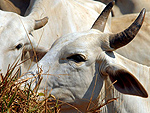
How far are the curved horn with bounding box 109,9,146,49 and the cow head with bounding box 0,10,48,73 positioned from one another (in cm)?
172

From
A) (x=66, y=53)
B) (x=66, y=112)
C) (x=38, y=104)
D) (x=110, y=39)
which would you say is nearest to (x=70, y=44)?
(x=66, y=53)

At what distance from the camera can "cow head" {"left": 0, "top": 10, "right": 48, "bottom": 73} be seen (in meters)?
5.43

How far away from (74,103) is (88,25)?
123 inches

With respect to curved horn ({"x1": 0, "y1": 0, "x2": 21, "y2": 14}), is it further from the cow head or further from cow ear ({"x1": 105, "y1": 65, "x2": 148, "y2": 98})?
cow ear ({"x1": 105, "y1": 65, "x2": 148, "y2": 98})

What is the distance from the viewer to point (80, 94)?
404cm

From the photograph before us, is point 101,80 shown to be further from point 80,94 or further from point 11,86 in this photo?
point 11,86

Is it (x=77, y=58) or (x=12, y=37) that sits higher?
(x=77, y=58)

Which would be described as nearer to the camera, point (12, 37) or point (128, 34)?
point (128, 34)

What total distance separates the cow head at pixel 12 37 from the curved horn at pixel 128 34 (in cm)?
172

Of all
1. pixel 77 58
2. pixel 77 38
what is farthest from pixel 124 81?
pixel 77 38

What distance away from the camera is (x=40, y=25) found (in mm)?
5941

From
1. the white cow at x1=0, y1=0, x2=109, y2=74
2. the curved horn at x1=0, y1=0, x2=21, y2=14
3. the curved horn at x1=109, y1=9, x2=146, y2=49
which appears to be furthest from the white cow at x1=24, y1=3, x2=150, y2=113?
the curved horn at x1=0, y1=0, x2=21, y2=14

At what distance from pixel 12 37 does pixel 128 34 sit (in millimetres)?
2083

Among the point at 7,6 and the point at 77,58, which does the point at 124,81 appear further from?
the point at 7,6
